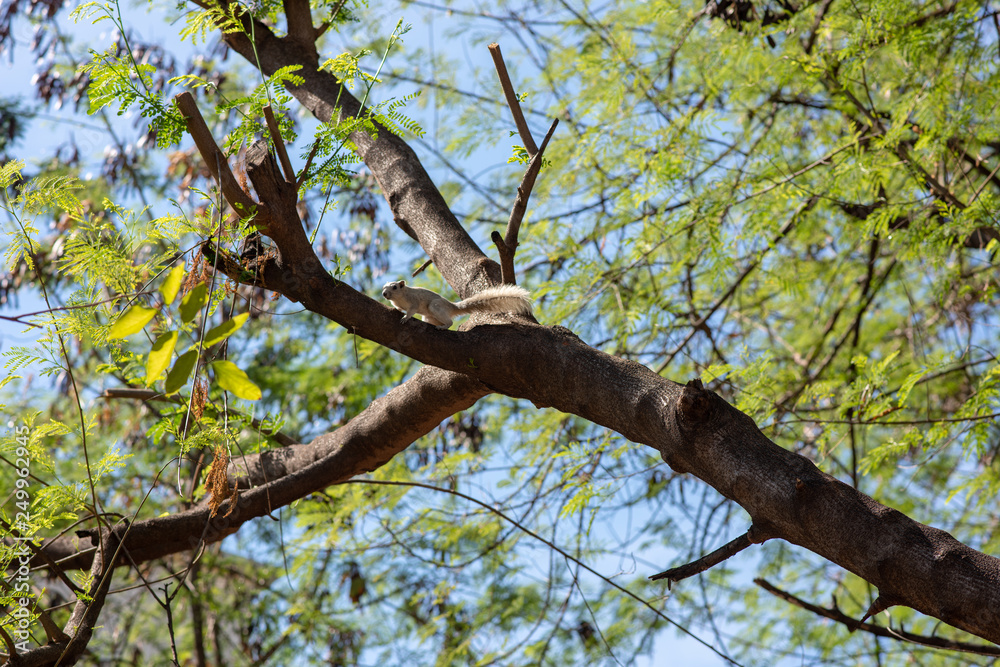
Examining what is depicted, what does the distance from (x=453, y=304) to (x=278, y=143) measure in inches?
43.2

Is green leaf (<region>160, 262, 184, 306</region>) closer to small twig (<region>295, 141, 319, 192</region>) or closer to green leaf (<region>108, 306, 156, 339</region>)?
green leaf (<region>108, 306, 156, 339</region>)

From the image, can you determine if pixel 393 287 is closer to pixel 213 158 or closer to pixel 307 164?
pixel 307 164

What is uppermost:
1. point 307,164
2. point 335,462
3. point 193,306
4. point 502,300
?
point 307,164

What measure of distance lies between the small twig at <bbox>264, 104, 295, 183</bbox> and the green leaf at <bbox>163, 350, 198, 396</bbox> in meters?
0.96

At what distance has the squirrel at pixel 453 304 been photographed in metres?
2.52

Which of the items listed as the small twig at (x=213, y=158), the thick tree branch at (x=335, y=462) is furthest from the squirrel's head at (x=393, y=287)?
the small twig at (x=213, y=158)

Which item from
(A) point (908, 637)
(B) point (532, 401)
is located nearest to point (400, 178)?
(B) point (532, 401)

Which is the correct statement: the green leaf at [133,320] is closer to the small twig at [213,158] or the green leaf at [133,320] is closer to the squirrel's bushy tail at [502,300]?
the small twig at [213,158]

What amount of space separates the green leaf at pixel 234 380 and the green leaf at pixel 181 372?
0.05m

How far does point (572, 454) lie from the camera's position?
291 centimetres

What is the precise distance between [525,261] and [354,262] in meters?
2.13

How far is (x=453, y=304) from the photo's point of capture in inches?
118

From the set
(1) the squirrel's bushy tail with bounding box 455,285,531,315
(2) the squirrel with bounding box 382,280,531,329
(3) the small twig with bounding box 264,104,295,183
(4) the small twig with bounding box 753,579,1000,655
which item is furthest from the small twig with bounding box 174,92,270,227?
(4) the small twig with bounding box 753,579,1000,655

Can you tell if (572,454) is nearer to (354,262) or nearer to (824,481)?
(824,481)
